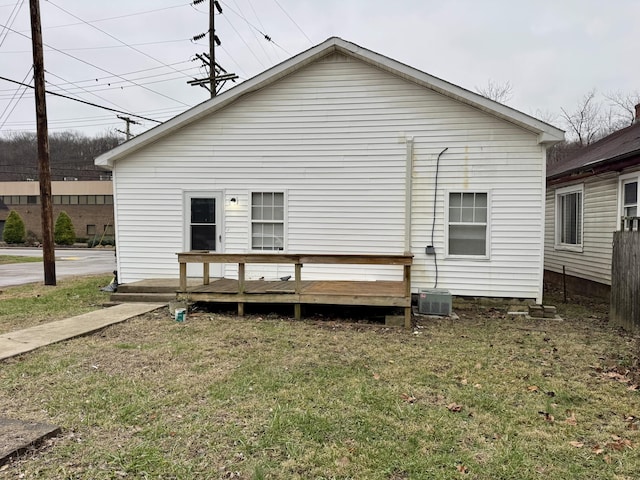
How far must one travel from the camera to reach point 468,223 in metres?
8.15

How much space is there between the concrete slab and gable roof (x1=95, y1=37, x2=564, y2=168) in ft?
22.1

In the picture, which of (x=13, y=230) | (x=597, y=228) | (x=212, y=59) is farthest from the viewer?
(x=13, y=230)

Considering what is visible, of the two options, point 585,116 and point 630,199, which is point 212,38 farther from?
point 585,116

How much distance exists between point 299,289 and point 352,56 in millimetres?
4767

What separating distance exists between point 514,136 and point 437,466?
682cm

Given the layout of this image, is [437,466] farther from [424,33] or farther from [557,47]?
[557,47]

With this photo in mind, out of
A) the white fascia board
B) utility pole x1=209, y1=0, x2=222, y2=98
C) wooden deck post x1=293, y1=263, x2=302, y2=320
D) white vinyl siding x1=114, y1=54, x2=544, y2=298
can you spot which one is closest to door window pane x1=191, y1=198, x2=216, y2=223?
white vinyl siding x1=114, y1=54, x2=544, y2=298

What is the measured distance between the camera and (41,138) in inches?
439

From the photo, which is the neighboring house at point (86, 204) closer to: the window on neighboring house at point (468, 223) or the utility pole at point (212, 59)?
the utility pole at point (212, 59)

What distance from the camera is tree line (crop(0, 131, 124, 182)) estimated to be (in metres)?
35.1

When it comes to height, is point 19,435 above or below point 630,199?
below

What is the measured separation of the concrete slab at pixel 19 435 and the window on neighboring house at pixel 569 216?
11329 millimetres

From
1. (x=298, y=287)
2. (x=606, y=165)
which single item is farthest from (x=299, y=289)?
(x=606, y=165)

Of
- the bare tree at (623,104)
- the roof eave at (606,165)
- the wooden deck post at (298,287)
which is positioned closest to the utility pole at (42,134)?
the wooden deck post at (298,287)
